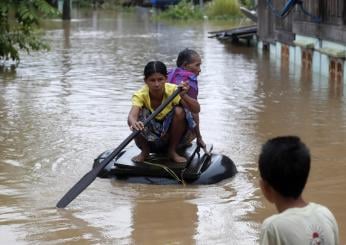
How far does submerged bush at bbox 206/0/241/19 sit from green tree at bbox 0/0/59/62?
23941mm

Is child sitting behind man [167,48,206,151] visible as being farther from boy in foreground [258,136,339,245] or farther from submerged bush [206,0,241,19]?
submerged bush [206,0,241,19]

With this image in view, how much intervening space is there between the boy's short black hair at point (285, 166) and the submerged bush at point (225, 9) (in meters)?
37.7

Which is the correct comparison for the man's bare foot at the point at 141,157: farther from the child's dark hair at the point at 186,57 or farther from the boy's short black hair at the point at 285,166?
the boy's short black hair at the point at 285,166

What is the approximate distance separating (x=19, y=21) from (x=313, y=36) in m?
6.38

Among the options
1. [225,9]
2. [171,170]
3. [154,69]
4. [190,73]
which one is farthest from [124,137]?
[225,9]

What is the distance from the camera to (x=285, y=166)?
2551 millimetres

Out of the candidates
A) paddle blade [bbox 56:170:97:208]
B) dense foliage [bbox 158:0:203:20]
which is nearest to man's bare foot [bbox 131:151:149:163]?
paddle blade [bbox 56:170:97:208]

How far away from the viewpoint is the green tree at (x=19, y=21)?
43.9 feet

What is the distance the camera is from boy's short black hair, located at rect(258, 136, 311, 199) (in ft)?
8.38

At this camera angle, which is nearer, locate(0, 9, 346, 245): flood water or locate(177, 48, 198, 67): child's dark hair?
locate(0, 9, 346, 245): flood water

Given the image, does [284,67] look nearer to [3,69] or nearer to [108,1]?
[3,69]

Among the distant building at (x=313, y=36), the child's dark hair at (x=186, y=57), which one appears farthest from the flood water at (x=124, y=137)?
the child's dark hair at (x=186, y=57)

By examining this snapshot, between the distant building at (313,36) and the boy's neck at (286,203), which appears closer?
the boy's neck at (286,203)

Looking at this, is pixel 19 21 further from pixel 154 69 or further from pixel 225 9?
pixel 225 9
